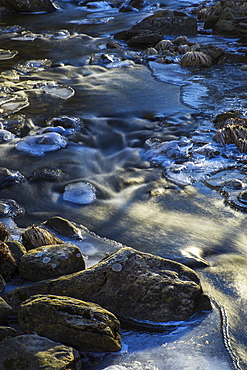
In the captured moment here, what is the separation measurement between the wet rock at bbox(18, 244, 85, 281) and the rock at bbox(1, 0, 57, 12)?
51.1ft

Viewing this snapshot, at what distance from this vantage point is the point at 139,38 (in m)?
11.8

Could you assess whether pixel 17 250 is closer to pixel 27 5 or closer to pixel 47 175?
pixel 47 175

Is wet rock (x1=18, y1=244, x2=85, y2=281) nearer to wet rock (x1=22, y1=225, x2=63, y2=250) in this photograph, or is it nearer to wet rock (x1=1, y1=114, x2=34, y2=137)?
wet rock (x1=22, y1=225, x2=63, y2=250)

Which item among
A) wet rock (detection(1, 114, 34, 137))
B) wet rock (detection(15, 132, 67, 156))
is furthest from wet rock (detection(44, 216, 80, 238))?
wet rock (detection(1, 114, 34, 137))

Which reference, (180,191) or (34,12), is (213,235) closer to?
(180,191)

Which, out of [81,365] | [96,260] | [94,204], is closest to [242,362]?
[81,365]

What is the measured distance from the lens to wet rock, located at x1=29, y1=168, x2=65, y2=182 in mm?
4996

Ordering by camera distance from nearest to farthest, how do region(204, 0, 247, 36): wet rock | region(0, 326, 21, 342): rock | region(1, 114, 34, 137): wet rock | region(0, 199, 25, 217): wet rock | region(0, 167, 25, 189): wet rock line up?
region(0, 326, 21, 342): rock
region(0, 199, 25, 217): wet rock
region(0, 167, 25, 189): wet rock
region(1, 114, 34, 137): wet rock
region(204, 0, 247, 36): wet rock

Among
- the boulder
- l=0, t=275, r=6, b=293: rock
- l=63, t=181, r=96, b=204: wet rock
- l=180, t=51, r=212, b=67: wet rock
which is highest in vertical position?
the boulder

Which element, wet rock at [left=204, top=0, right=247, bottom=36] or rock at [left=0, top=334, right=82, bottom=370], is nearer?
rock at [left=0, top=334, right=82, bottom=370]

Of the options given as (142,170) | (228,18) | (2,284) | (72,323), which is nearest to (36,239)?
(2,284)

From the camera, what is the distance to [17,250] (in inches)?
124

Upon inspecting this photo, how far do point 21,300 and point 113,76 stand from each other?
7073 millimetres

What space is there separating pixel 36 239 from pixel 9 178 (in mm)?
1751
